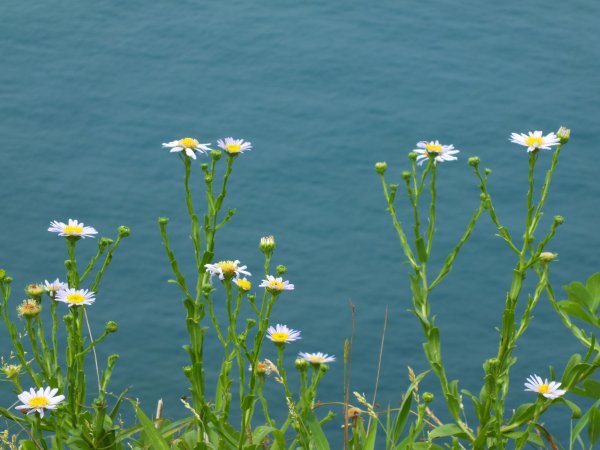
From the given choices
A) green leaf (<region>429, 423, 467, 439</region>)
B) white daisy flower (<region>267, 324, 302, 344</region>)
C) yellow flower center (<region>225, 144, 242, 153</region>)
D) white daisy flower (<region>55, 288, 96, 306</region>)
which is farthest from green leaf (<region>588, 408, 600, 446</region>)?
white daisy flower (<region>55, 288, 96, 306</region>)

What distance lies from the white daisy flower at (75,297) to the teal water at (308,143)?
7.86 feet

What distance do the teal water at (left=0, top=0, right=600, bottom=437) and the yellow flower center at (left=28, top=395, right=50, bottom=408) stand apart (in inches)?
99.0

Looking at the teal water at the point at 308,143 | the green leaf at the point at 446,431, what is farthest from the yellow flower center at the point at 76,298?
the teal water at the point at 308,143

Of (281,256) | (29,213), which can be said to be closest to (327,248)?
(281,256)

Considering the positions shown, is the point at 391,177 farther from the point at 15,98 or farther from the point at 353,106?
the point at 15,98

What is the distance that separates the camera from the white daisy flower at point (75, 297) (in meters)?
2.32

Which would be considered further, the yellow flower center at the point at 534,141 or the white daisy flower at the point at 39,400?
the yellow flower center at the point at 534,141

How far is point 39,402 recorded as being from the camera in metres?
2.20

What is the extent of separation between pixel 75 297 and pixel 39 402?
0.79 ft

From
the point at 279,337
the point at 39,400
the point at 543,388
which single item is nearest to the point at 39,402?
the point at 39,400

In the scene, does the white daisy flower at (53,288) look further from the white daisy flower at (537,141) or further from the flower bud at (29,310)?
the white daisy flower at (537,141)

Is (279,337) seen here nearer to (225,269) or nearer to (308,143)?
(225,269)

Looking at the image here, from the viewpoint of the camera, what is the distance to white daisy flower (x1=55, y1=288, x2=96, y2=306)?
232 centimetres

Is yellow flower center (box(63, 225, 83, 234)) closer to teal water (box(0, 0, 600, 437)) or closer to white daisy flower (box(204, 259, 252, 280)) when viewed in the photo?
white daisy flower (box(204, 259, 252, 280))
